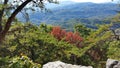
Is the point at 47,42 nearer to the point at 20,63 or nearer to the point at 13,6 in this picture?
the point at 13,6

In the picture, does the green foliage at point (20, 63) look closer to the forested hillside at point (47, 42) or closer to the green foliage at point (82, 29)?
the forested hillside at point (47, 42)

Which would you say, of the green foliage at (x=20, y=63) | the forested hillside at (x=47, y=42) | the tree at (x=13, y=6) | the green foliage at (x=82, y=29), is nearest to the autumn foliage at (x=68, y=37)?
the forested hillside at (x=47, y=42)

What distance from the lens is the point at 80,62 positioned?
5175 centimetres

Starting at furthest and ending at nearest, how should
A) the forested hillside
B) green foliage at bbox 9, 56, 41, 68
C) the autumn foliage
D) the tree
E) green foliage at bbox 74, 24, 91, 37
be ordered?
green foliage at bbox 74, 24, 91, 37 < the autumn foliage < the forested hillside < the tree < green foliage at bbox 9, 56, 41, 68

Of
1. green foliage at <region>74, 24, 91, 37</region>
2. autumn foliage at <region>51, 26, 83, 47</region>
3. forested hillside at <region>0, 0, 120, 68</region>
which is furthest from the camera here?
green foliage at <region>74, 24, 91, 37</region>

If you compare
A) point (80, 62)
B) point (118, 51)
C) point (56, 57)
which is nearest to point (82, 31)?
point (80, 62)

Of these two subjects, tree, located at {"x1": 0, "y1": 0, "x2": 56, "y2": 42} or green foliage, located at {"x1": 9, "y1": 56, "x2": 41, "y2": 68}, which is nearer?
green foliage, located at {"x1": 9, "y1": 56, "x2": 41, "y2": 68}

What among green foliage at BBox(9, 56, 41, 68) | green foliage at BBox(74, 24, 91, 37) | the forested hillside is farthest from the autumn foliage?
green foliage at BBox(9, 56, 41, 68)

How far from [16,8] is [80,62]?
38.5 meters

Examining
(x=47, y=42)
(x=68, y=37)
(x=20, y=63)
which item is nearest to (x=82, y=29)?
(x=68, y=37)

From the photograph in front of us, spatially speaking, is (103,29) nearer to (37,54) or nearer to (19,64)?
(37,54)

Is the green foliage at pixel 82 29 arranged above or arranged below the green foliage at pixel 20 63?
below

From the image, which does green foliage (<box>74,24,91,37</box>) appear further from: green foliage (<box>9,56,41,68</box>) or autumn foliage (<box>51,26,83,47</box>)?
green foliage (<box>9,56,41,68</box>)

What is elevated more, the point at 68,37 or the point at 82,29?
the point at 68,37
